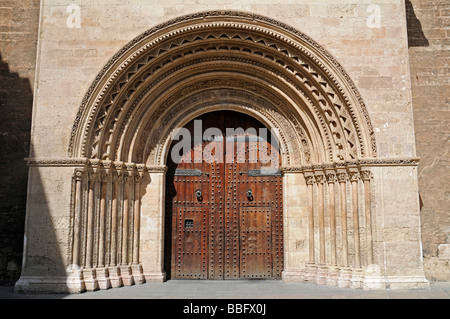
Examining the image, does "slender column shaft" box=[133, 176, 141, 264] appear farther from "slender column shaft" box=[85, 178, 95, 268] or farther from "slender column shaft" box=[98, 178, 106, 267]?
"slender column shaft" box=[85, 178, 95, 268]

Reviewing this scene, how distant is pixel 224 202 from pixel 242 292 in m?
2.24

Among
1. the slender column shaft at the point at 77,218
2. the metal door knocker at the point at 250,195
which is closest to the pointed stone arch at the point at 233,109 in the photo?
the slender column shaft at the point at 77,218

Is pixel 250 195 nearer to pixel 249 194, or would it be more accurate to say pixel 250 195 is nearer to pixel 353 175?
pixel 249 194

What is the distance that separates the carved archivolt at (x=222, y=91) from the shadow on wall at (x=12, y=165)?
2032mm

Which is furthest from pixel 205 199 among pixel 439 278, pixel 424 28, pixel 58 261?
pixel 424 28

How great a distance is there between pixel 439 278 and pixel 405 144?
3.00 m

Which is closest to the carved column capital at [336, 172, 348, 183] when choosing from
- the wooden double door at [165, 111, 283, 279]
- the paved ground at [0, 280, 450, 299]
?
the wooden double door at [165, 111, 283, 279]

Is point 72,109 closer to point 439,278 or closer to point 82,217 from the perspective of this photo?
point 82,217

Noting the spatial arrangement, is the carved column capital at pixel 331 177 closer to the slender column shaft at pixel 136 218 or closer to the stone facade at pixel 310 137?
the stone facade at pixel 310 137

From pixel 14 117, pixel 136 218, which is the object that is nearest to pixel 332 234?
pixel 136 218

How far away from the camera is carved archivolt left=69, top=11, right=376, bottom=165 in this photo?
27.2 ft

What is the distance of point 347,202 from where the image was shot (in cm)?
830

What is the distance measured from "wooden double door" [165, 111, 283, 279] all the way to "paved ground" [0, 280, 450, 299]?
2.04 feet

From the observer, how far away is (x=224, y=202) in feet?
30.9
